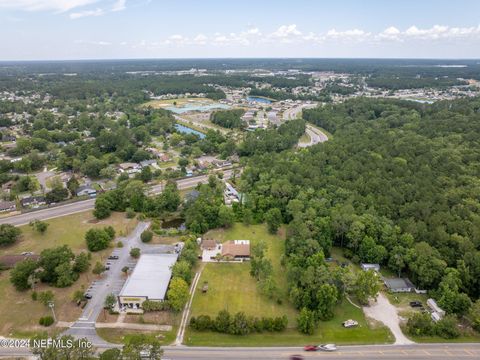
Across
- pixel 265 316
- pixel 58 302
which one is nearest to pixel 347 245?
pixel 265 316

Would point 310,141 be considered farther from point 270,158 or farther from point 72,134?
point 72,134

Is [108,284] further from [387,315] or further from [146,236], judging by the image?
[387,315]

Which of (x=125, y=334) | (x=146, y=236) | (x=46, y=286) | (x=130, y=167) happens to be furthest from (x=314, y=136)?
(x=125, y=334)

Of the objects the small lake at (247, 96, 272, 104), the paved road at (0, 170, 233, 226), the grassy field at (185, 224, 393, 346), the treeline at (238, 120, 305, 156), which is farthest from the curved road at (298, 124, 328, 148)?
the small lake at (247, 96, 272, 104)

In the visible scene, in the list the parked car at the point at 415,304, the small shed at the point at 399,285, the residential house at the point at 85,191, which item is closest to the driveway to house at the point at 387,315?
the small shed at the point at 399,285

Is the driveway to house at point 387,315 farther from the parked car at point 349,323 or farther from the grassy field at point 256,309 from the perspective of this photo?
the parked car at point 349,323

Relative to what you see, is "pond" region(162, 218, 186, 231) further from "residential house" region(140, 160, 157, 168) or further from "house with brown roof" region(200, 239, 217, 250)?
"residential house" region(140, 160, 157, 168)
